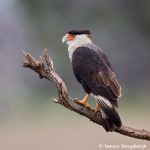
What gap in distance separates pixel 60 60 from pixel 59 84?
15977 millimetres

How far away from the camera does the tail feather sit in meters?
6.65

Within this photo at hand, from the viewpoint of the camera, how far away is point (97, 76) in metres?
6.96

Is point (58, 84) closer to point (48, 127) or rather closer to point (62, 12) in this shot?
point (48, 127)

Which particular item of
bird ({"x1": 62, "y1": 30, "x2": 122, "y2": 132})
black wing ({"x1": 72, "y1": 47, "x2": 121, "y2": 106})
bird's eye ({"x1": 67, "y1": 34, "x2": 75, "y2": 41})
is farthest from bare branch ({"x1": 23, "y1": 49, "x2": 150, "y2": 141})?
bird's eye ({"x1": 67, "y1": 34, "x2": 75, "y2": 41})

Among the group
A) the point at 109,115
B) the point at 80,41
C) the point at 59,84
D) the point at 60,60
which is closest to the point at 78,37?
the point at 80,41

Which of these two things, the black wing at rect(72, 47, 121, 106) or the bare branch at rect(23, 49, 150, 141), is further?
the black wing at rect(72, 47, 121, 106)

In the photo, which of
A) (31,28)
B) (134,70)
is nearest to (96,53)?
(134,70)

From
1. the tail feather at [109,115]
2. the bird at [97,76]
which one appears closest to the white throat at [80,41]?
the bird at [97,76]

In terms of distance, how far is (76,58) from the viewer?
282 inches

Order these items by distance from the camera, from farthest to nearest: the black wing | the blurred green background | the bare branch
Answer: the blurred green background < the black wing < the bare branch

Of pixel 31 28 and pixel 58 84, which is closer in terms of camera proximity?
pixel 58 84

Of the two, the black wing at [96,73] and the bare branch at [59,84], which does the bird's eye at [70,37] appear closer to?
the black wing at [96,73]

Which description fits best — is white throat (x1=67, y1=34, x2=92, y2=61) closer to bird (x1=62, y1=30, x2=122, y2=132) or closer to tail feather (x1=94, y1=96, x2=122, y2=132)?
bird (x1=62, y1=30, x2=122, y2=132)

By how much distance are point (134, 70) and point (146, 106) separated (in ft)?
22.3
